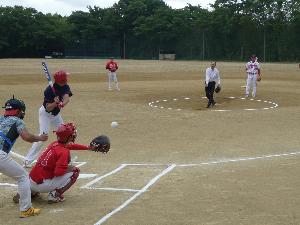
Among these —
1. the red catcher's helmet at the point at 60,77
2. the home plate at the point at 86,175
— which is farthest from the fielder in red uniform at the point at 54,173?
the red catcher's helmet at the point at 60,77

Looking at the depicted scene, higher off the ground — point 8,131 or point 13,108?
point 13,108

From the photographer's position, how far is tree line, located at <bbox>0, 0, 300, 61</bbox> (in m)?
62.5

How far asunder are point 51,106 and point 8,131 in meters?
3.36

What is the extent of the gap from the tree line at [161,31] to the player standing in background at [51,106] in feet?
174

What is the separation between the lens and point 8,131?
754 centimetres

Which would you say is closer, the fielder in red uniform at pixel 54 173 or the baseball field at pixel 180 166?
the baseball field at pixel 180 166

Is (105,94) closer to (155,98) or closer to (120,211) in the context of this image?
(155,98)

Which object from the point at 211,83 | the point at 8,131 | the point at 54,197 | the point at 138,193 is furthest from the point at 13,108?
the point at 211,83

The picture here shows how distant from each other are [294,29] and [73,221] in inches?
2271

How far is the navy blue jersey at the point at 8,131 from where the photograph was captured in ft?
24.7

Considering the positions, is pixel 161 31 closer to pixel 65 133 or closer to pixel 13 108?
pixel 65 133

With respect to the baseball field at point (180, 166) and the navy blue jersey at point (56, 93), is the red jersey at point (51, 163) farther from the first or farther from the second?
the navy blue jersey at point (56, 93)

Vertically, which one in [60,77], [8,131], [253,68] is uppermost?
[60,77]

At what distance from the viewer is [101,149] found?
28.7 ft
